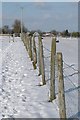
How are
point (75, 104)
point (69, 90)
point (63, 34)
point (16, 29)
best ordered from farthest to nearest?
1. point (63, 34)
2. point (16, 29)
3. point (69, 90)
4. point (75, 104)

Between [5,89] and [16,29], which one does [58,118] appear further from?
[16,29]

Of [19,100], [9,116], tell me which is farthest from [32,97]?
[9,116]

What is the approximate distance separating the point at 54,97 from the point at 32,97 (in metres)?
0.58

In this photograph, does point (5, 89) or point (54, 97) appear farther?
point (5, 89)

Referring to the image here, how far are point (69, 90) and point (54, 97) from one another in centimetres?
98

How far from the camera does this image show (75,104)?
258 inches

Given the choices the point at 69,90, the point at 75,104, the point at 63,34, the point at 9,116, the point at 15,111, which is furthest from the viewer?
the point at 63,34

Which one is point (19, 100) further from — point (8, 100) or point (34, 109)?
point (34, 109)

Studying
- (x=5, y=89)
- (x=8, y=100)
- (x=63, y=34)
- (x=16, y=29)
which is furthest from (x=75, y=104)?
(x=63, y=34)

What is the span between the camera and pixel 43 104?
6.61 m

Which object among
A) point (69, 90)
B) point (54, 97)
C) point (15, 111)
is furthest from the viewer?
point (69, 90)

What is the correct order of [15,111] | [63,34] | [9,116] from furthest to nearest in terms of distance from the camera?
[63,34], [15,111], [9,116]

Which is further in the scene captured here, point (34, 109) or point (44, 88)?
point (44, 88)

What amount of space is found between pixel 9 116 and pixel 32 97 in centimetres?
172
